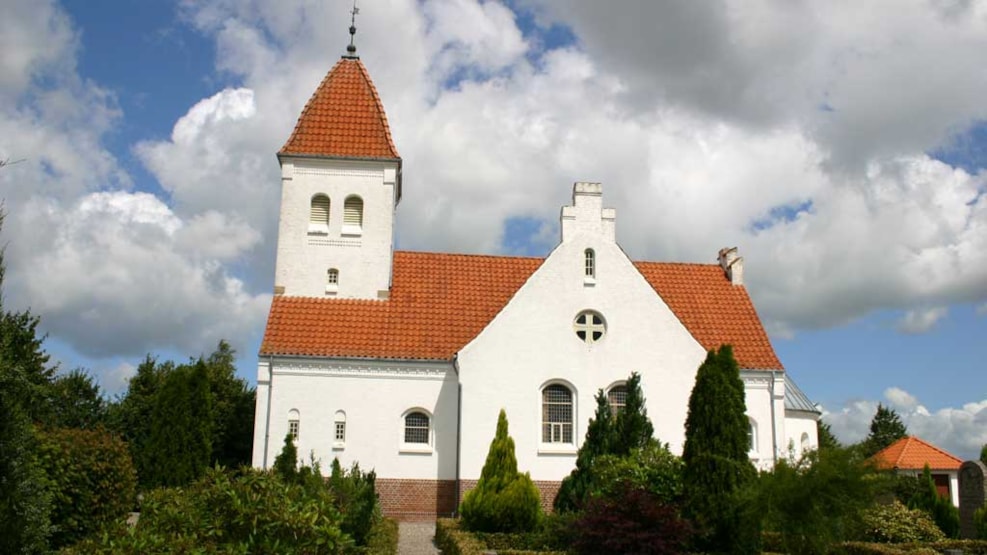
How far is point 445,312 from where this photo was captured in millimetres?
29750

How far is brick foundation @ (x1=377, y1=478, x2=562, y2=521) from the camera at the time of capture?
87.9 feet

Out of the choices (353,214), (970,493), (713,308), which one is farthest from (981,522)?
(353,214)

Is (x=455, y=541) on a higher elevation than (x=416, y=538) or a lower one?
higher

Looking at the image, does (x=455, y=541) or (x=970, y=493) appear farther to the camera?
(x=970, y=493)

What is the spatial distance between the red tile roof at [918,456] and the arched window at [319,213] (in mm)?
25532

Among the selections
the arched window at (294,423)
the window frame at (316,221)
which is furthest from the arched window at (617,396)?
the window frame at (316,221)

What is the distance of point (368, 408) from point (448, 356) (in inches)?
118

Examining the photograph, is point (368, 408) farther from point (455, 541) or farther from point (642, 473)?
point (642, 473)

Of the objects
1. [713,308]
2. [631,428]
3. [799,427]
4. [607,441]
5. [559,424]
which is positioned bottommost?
[607,441]

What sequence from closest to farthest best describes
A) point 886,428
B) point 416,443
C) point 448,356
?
point 416,443
point 448,356
point 886,428

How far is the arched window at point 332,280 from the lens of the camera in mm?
29656

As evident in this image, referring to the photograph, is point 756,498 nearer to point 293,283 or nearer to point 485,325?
point 485,325

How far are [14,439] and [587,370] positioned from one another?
18.3 metres

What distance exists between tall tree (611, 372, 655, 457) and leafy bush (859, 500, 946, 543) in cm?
586
